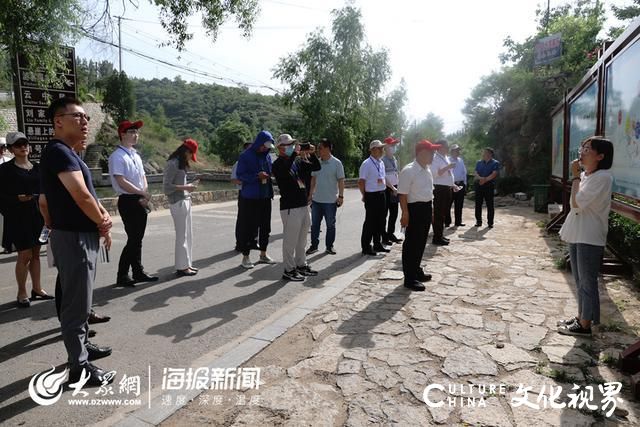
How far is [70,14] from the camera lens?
7594 mm

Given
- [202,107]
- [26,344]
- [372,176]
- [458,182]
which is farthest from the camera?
[202,107]

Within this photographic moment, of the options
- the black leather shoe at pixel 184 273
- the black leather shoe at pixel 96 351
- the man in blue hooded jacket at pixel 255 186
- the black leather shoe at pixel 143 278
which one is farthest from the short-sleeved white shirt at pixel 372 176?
the black leather shoe at pixel 96 351

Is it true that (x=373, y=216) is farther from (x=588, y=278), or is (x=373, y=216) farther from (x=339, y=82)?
(x=339, y=82)

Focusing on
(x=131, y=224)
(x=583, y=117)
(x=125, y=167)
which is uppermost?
(x=583, y=117)

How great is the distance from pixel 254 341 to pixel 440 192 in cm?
564

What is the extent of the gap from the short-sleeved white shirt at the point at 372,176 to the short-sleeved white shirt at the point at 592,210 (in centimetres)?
367

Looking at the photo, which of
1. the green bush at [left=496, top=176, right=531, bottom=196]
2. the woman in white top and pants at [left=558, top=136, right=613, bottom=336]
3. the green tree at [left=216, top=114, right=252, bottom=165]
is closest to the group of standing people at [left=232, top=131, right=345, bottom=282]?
the woman in white top and pants at [left=558, top=136, right=613, bottom=336]

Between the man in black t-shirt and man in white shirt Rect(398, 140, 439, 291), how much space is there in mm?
3439

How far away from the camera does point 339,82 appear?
104 ft

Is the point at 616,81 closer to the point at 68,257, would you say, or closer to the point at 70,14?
the point at 68,257

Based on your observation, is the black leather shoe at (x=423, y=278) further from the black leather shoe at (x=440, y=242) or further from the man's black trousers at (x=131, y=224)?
the man's black trousers at (x=131, y=224)

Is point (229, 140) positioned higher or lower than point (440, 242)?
higher

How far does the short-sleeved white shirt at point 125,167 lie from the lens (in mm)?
5094

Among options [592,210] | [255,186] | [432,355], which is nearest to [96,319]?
[255,186]
